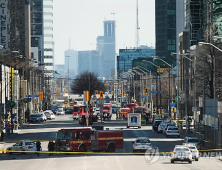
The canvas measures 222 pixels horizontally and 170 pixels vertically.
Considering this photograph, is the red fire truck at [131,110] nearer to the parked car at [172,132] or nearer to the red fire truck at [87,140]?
the parked car at [172,132]

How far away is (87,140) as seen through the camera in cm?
5269

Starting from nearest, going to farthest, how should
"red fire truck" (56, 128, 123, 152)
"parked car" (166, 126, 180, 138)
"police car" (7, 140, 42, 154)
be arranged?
"red fire truck" (56, 128, 123, 152)
"police car" (7, 140, 42, 154)
"parked car" (166, 126, 180, 138)

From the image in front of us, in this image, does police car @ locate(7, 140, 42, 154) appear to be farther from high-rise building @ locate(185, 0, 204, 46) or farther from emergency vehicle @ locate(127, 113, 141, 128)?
high-rise building @ locate(185, 0, 204, 46)

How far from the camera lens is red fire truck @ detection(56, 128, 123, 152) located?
52.2m

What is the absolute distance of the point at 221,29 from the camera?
112 m

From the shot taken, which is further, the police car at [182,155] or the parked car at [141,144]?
the parked car at [141,144]

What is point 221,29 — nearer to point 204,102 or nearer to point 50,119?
point 50,119

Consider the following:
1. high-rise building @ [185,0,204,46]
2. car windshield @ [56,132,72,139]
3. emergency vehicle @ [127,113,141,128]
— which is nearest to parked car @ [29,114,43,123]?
emergency vehicle @ [127,113,141,128]

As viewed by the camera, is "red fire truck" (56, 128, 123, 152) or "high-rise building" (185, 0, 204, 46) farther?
"high-rise building" (185, 0, 204, 46)

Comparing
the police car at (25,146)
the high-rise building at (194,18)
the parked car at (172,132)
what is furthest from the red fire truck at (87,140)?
the high-rise building at (194,18)

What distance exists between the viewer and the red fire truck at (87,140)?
171 feet

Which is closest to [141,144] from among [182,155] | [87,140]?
[87,140]

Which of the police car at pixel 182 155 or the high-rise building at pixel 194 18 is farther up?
the high-rise building at pixel 194 18

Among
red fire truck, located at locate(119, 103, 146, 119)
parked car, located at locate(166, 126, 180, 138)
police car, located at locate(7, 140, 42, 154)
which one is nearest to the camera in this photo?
police car, located at locate(7, 140, 42, 154)
